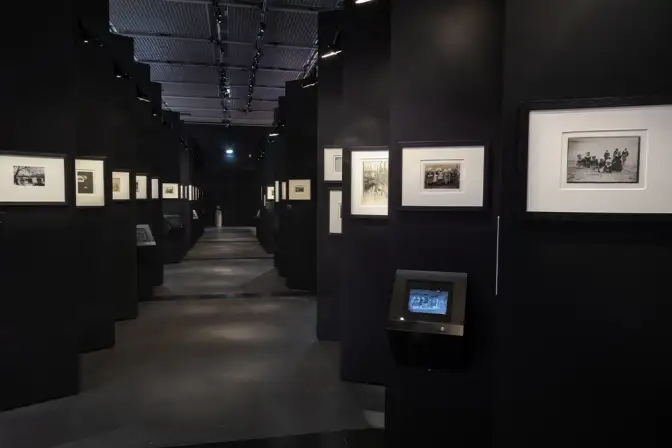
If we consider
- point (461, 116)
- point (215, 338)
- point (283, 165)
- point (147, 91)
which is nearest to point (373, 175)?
point (461, 116)

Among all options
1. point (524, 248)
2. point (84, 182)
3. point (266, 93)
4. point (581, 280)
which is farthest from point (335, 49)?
point (266, 93)

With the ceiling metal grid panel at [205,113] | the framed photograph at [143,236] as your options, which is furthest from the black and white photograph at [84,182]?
the ceiling metal grid panel at [205,113]

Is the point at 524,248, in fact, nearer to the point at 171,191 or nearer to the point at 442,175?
the point at 442,175

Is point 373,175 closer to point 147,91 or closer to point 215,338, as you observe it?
point 215,338

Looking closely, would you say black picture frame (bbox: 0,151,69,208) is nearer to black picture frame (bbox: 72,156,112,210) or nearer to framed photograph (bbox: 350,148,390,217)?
black picture frame (bbox: 72,156,112,210)

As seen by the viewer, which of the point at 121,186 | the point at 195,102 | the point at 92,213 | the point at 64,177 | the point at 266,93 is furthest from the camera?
the point at 195,102

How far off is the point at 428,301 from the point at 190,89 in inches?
596

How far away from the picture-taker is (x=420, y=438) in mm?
2928

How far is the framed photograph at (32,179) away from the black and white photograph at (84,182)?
1453 mm


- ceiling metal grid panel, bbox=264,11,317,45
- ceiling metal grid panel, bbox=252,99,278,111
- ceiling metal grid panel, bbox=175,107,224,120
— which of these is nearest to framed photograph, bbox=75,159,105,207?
Answer: ceiling metal grid panel, bbox=264,11,317,45

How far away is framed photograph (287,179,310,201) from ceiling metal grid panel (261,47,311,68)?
152 inches

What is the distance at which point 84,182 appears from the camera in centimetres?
593

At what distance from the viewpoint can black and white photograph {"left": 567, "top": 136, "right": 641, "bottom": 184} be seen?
7.35 ft

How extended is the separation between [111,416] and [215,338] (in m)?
2.44
